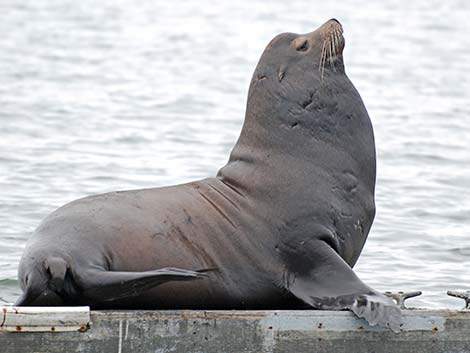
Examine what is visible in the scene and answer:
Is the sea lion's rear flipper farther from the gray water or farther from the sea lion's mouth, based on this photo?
the gray water

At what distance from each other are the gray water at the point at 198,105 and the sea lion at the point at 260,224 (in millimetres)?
1970

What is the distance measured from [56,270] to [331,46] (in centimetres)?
220

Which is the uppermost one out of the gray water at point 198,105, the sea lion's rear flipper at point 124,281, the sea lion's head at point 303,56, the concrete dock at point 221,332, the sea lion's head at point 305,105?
the gray water at point 198,105

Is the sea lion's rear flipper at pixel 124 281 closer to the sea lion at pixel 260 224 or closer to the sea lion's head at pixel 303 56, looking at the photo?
the sea lion at pixel 260 224

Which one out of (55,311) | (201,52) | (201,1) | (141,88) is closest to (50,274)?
(55,311)

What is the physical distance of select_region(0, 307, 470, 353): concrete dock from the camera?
655 cm

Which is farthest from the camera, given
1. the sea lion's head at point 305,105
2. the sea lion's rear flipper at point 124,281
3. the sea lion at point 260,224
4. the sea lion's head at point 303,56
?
the sea lion's head at point 303,56

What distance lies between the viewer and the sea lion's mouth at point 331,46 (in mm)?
8117

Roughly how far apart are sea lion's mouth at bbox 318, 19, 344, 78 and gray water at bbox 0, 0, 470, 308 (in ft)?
6.59

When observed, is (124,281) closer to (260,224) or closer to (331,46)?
(260,224)

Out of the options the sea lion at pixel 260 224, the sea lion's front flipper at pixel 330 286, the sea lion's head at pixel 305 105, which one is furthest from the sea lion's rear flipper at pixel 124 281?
the sea lion's head at pixel 305 105

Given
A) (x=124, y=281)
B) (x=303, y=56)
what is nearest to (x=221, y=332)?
(x=124, y=281)

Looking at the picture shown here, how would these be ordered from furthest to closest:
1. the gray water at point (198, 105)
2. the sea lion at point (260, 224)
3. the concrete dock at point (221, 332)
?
the gray water at point (198, 105) → the sea lion at point (260, 224) → the concrete dock at point (221, 332)

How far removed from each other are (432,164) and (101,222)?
353 inches
